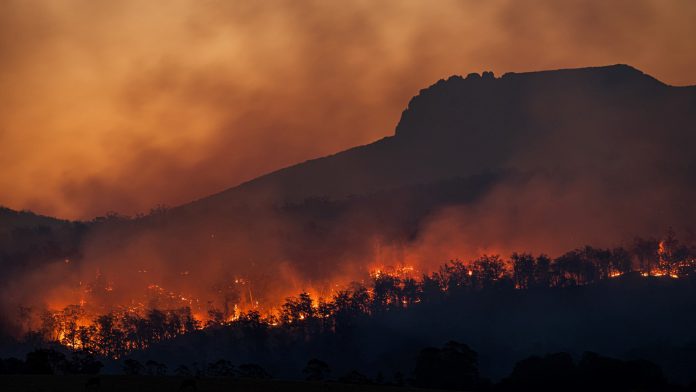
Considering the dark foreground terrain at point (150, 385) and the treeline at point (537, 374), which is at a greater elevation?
the dark foreground terrain at point (150, 385)

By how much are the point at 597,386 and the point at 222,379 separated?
286 feet

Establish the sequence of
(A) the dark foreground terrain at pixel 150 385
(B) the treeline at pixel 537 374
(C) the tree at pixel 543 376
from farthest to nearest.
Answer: (C) the tree at pixel 543 376 → (B) the treeline at pixel 537 374 → (A) the dark foreground terrain at pixel 150 385

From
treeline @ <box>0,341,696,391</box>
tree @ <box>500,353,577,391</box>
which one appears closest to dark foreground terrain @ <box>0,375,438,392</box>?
treeline @ <box>0,341,696,391</box>

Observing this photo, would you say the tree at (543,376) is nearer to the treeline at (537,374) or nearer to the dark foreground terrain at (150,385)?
the treeline at (537,374)

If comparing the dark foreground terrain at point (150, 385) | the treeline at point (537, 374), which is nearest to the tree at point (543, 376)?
the treeline at point (537, 374)

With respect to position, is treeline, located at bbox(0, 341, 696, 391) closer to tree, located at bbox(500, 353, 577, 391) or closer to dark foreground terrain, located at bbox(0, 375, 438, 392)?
tree, located at bbox(500, 353, 577, 391)

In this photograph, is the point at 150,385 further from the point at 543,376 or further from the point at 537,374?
the point at 537,374

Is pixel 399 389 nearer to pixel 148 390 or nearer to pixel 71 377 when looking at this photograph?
pixel 148 390

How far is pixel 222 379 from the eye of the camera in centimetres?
12631

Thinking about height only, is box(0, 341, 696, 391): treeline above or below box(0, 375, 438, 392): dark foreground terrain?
below

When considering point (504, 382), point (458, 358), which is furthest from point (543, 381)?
point (458, 358)

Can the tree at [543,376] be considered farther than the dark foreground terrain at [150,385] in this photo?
Yes

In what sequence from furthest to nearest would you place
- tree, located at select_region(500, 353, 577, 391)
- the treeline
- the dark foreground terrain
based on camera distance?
tree, located at select_region(500, 353, 577, 391) → the treeline → the dark foreground terrain

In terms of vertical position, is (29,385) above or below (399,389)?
above
